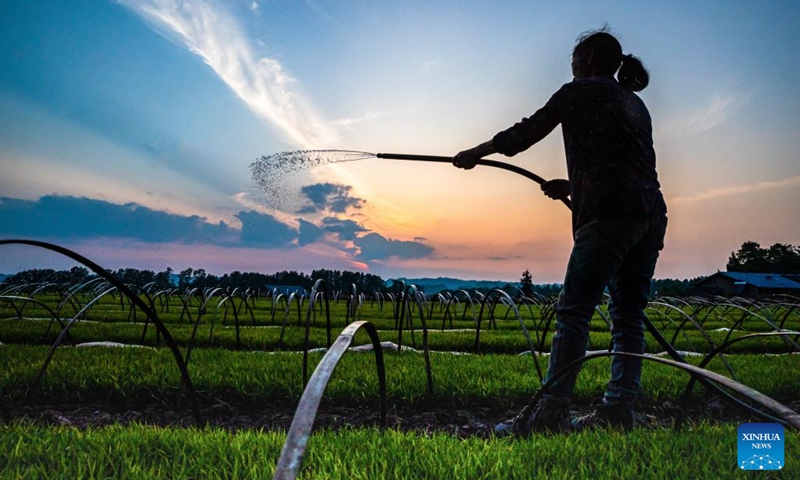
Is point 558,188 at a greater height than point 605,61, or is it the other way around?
point 605,61

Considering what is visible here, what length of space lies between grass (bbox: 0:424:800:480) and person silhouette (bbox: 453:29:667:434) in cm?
53

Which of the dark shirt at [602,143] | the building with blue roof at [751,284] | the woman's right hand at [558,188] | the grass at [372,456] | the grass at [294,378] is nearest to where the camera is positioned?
the grass at [372,456]

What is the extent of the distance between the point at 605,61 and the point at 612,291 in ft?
4.83

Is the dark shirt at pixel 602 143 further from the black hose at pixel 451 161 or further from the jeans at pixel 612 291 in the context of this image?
the black hose at pixel 451 161

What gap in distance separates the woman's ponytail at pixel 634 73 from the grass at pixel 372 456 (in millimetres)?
2193

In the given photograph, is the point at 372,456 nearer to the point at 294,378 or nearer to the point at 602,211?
the point at 602,211

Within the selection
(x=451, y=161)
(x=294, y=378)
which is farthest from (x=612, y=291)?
(x=294, y=378)

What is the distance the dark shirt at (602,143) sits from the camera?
2953 mm

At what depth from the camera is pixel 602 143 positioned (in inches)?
118

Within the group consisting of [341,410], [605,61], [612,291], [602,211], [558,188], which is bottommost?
[341,410]

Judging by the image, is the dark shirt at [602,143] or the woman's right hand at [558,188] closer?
the dark shirt at [602,143]

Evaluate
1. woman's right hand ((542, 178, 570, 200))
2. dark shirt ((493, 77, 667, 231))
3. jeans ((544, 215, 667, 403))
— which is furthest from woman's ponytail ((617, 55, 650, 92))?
jeans ((544, 215, 667, 403))

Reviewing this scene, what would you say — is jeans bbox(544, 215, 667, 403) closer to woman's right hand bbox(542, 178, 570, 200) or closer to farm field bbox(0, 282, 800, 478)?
farm field bbox(0, 282, 800, 478)

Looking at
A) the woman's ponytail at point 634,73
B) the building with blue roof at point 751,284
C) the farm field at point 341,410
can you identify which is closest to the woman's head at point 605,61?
the woman's ponytail at point 634,73
